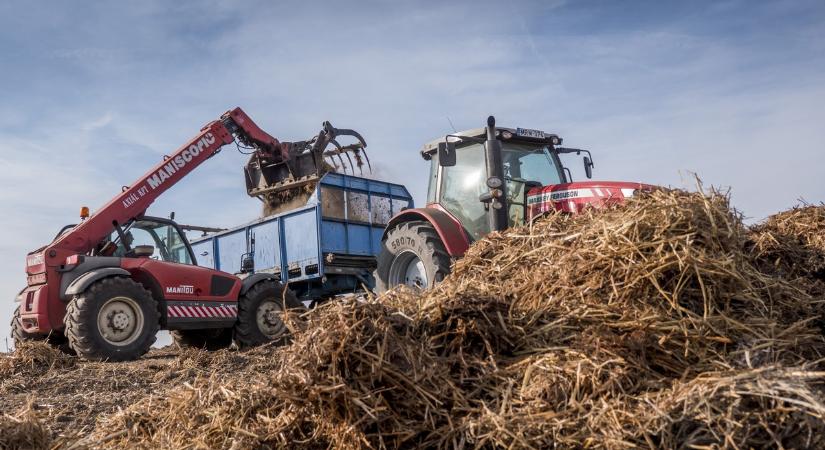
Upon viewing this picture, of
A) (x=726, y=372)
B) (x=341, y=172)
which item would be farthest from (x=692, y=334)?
(x=341, y=172)

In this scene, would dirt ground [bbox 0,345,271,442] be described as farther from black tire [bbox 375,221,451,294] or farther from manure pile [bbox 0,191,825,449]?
black tire [bbox 375,221,451,294]

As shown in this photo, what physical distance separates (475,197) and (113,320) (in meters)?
4.43

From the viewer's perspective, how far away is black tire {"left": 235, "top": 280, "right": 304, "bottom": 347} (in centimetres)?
961

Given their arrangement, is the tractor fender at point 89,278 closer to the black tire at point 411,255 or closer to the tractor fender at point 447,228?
the black tire at point 411,255

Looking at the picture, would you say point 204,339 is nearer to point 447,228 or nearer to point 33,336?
point 33,336

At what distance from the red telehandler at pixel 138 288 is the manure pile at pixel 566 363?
4.36 metres

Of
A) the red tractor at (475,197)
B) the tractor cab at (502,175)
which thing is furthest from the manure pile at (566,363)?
the tractor cab at (502,175)

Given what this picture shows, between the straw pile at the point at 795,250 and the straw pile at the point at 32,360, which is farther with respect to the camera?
the straw pile at the point at 32,360

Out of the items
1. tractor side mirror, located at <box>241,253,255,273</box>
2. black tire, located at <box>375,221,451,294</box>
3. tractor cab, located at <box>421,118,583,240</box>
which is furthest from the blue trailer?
tractor cab, located at <box>421,118,583,240</box>

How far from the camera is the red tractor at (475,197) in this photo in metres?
6.75

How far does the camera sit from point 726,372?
2963 mm

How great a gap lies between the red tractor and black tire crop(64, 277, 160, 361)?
297 cm

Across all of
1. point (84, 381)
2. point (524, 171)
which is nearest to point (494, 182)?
point (524, 171)

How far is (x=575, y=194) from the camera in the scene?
6629 mm
